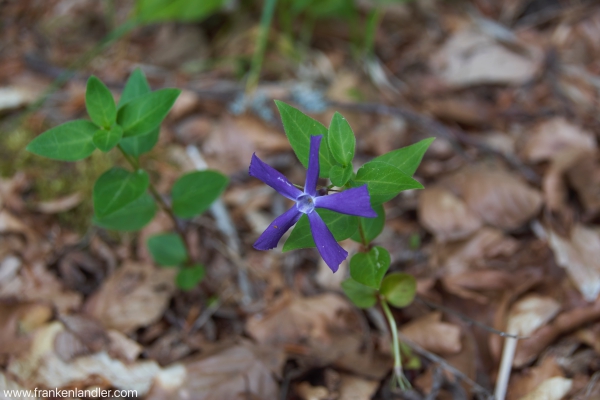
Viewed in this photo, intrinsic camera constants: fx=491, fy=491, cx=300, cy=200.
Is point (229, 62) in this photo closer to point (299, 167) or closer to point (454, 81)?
point (299, 167)

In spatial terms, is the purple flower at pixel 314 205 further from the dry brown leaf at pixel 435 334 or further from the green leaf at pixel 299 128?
the dry brown leaf at pixel 435 334

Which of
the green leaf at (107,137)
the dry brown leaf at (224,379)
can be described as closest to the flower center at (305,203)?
the green leaf at (107,137)

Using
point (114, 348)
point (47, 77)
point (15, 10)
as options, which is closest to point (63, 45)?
point (47, 77)

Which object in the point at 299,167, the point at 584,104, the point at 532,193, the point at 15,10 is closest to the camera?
the point at 532,193

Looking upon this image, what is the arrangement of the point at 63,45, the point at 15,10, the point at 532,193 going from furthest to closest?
the point at 15,10 < the point at 63,45 < the point at 532,193

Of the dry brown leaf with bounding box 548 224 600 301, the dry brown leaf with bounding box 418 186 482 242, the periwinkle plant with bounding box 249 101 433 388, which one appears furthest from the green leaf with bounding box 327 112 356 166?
the dry brown leaf with bounding box 548 224 600 301

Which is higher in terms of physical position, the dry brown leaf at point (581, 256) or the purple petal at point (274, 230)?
the purple petal at point (274, 230)
